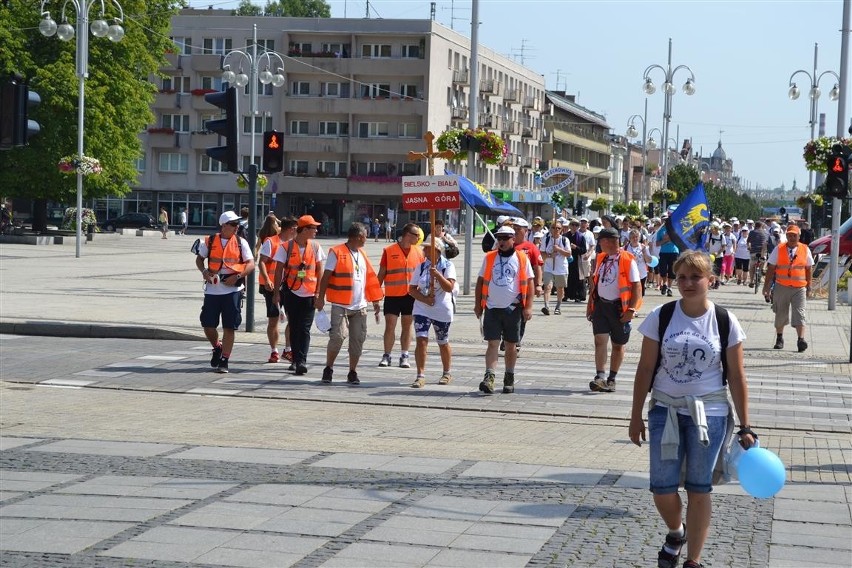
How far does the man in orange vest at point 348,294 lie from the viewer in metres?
14.4

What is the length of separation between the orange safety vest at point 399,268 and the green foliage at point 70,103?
39729 mm

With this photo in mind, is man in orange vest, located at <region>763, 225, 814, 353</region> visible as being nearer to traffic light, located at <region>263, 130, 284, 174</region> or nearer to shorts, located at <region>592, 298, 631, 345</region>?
shorts, located at <region>592, 298, 631, 345</region>

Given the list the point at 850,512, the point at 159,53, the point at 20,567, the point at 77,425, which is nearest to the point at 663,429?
the point at 850,512

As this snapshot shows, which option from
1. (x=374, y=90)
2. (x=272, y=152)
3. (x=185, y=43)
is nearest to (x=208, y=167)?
(x=185, y=43)

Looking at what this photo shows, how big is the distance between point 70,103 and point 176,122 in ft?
130

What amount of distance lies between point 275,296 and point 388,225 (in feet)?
211

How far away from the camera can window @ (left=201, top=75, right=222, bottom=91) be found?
9381 centimetres

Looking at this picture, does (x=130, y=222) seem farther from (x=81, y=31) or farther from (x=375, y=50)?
(x=81, y=31)

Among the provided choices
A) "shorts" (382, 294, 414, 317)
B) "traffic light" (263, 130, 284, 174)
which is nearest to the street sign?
"shorts" (382, 294, 414, 317)

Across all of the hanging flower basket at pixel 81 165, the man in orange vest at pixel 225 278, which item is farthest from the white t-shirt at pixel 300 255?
the hanging flower basket at pixel 81 165

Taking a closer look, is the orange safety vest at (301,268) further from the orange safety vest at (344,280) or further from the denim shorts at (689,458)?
the denim shorts at (689,458)

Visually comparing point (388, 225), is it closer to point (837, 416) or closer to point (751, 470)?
point (837, 416)

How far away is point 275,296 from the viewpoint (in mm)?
15672

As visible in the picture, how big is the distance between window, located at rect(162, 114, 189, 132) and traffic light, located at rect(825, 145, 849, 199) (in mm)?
77605
